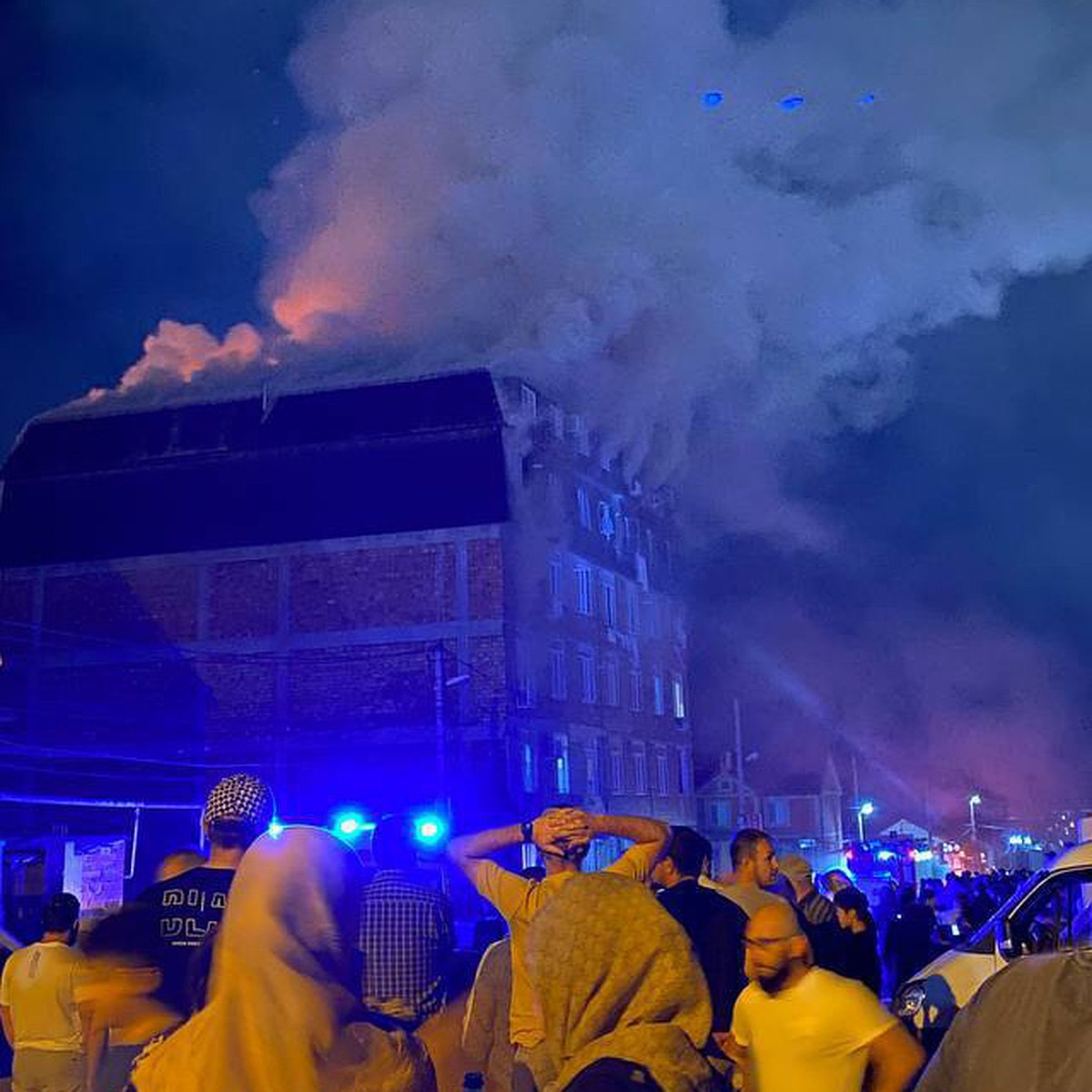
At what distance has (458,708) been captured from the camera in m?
31.8

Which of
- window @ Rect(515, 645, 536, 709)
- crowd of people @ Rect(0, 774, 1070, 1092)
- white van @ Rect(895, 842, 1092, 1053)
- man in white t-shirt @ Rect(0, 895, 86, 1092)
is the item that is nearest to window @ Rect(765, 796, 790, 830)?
window @ Rect(515, 645, 536, 709)

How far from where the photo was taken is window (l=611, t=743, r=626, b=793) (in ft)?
127

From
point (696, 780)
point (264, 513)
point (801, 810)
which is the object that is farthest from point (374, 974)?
point (801, 810)

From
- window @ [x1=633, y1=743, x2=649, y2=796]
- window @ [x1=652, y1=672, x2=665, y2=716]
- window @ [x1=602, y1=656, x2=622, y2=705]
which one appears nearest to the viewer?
window @ [x1=602, y1=656, x2=622, y2=705]

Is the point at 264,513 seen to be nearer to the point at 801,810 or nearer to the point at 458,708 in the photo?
the point at 458,708

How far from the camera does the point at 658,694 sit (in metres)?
43.1

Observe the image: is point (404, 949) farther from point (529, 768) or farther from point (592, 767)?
point (592, 767)

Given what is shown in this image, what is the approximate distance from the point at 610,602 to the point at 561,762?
21.5 feet

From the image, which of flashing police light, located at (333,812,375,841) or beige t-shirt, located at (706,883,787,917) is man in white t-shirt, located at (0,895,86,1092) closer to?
beige t-shirt, located at (706,883,787,917)

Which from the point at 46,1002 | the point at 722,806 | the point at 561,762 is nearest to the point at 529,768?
the point at 561,762

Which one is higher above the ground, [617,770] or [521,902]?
[617,770]

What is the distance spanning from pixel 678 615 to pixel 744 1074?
138ft

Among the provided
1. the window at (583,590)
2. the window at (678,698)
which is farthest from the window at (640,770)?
the window at (583,590)

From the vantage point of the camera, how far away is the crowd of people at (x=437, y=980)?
8.09 feet
